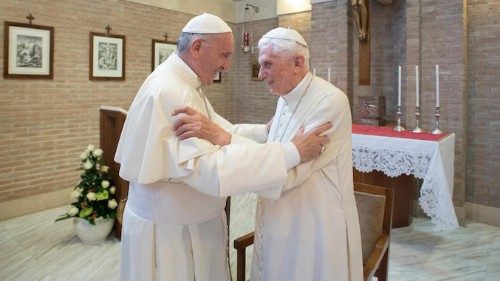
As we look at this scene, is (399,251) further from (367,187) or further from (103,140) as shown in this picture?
(103,140)

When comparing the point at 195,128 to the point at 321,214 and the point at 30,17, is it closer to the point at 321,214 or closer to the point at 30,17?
the point at 321,214

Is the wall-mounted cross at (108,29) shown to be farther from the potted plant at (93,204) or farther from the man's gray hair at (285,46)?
the man's gray hair at (285,46)

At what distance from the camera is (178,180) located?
5.33 feet

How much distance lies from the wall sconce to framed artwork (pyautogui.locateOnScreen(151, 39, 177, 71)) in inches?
63.1

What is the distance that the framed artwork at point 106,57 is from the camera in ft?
19.5

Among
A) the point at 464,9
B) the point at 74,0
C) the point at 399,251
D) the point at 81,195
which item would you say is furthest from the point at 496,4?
the point at 74,0

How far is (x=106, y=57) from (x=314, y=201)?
538cm

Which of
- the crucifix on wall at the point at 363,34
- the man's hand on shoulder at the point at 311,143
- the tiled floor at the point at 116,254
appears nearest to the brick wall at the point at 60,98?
the tiled floor at the point at 116,254

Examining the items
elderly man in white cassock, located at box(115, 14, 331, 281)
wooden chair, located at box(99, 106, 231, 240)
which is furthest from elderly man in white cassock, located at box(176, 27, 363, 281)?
wooden chair, located at box(99, 106, 231, 240)

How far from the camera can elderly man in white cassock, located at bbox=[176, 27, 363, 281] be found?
1.70 meters

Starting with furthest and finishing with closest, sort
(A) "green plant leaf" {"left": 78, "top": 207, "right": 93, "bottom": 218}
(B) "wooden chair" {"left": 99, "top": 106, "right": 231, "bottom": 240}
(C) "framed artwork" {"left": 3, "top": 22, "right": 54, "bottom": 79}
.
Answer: (C) "framed artwork" {"left": 3, "top": 22, "right": 54, "bottom": 79} < (B) "wooden chair" {"left": 99, "top": 106, "right": 231, "bottom": 240} < (A) "green plant leaf" {"left": 78, "top": 207, "right": 93, "bottom": 218}

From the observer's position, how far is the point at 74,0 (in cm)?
566

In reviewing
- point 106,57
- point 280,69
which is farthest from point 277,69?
point 106,57

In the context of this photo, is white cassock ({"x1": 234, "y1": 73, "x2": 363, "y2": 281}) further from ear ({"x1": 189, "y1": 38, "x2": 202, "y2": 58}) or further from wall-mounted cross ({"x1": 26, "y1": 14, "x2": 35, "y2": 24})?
wall-mounted cross ({"x1": 26, "y1": 14, "x2": 35, "y2": 24})
